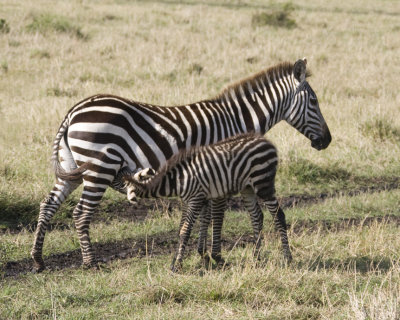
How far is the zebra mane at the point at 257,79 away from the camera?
731 centimetres

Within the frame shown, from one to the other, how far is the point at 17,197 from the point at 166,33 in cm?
1319

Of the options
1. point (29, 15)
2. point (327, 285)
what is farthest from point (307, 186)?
point (29, 15)

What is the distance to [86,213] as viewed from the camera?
6.52 metres

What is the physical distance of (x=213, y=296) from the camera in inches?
216

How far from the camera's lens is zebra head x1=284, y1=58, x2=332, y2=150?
7590mm

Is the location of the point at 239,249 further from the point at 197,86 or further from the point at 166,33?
the point at 166,33

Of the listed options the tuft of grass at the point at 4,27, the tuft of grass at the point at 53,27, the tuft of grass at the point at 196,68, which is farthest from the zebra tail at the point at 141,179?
the tuft of grass at the point at 4,27

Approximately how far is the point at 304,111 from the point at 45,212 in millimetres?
3330

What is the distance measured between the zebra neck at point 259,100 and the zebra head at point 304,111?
8cm

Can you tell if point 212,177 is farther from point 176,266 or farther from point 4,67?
point 4,67

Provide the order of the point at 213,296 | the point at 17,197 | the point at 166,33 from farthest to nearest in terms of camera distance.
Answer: the point at 166,33 → the point at 17,197 → the point at 213,296

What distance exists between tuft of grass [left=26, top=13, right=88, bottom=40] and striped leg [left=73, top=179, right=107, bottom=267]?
13.5 metres

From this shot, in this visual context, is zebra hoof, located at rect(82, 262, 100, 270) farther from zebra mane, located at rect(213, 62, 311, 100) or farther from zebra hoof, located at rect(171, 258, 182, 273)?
zebra mane, located at rect(213, 62, 311, 100)

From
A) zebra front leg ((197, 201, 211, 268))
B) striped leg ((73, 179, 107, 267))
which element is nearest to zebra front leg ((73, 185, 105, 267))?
striped leg ((73, 179, 107, 267))
